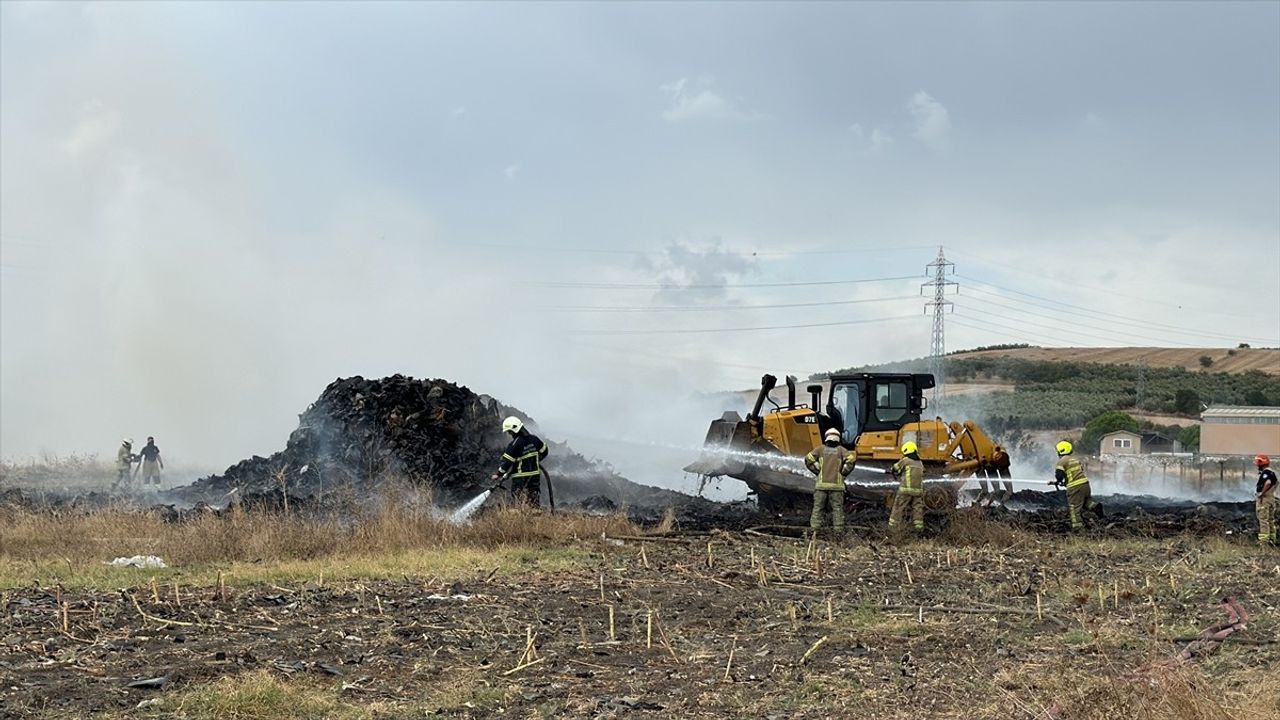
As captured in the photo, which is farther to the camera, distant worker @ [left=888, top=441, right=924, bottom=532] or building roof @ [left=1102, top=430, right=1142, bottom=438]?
building roof @ [left=1102, top=430, right=1142, bottom=438]

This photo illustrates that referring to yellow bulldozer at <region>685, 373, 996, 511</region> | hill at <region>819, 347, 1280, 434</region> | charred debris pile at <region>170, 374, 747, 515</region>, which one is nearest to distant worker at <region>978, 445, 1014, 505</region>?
yellow bulldozer at <region>685, 373, 996, 511</region>

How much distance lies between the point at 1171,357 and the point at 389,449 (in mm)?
76243

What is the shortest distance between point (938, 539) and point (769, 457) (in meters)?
3.87

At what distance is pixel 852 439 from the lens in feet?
65.0

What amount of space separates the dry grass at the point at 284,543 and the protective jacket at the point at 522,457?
91 cm

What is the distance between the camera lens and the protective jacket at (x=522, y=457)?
654 inches

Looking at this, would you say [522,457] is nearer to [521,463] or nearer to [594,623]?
[521,463]

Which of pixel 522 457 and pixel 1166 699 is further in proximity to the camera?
pixel 522 457

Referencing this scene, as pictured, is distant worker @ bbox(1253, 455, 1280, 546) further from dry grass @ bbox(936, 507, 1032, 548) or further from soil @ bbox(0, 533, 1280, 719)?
soil @ bbox(0, 533, 1280, 719)

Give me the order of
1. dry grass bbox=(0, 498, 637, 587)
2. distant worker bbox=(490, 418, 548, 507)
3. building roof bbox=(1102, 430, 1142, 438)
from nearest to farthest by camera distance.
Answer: dry grass bbox=(0, 498, 637, 587), distant worker bbox=(490, 418, 548, 507), building roof bbox=(1102, 430, 1142, 438)

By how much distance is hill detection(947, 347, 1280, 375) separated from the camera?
76688 mm

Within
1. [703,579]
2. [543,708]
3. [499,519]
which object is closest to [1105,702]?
[543,708]

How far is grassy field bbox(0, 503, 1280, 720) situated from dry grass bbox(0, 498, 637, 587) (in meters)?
0.05

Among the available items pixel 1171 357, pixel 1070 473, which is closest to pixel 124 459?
pixel 1070 473
